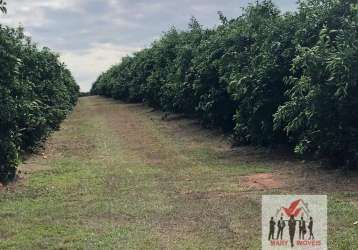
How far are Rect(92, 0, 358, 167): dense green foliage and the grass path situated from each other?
67 centimetres

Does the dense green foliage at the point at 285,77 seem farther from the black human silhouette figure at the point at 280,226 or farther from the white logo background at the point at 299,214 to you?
the black human silhouette figure at the point at 280,226

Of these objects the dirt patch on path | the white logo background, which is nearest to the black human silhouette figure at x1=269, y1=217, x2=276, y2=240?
the white logo background

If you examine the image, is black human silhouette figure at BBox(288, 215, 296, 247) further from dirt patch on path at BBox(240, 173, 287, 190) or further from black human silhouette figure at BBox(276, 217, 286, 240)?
dirt patch on path at BBox(240, 173, 287, 190)

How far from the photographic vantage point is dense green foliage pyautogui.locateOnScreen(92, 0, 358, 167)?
8.85 m

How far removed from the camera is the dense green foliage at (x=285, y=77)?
348 inches

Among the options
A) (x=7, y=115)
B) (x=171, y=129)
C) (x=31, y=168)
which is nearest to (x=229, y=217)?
(x=7, y=115)

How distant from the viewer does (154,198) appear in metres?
7.91

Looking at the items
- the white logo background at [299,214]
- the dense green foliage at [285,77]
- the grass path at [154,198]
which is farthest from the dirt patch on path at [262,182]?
the white logo background at [299,214]

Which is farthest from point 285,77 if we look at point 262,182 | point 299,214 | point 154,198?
point 299,214

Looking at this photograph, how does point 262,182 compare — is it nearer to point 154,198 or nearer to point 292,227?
point 154,198

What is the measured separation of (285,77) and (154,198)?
4.30m

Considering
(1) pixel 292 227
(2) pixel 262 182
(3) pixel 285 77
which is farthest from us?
A: (3) pixel 285 77

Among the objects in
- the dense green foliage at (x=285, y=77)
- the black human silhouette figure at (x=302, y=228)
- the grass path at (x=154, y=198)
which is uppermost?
the dense green foliage at (x=285, y=77)

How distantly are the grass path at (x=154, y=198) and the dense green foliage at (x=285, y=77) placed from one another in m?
0.67
